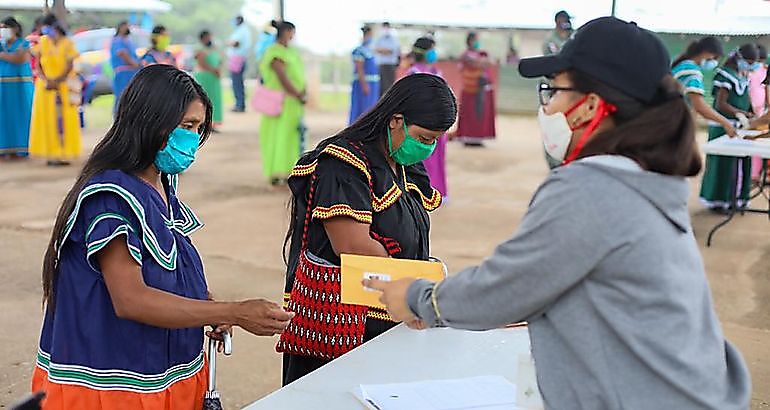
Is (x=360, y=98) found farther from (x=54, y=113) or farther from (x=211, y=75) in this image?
(x=54, y=113)

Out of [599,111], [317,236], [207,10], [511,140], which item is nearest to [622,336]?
[599,111]

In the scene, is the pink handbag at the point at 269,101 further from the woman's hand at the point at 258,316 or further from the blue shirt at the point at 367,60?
the woman's hand at the point at 258,316

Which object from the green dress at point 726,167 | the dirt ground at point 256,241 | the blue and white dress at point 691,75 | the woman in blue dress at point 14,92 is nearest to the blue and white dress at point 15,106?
the woman in blue dress at point 14,92

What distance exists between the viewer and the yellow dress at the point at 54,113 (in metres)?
9.16

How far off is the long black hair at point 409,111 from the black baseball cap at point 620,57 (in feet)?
3.41

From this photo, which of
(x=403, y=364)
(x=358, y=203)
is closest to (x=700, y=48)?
(x=358, y=203)

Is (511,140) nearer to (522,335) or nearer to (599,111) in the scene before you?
(522,335)

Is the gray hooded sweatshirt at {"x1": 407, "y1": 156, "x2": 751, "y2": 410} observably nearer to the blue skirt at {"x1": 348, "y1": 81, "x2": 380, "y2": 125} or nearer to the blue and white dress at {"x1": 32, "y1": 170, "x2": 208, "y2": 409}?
the blue and white dress at {"x1": 32, "y1": 170, "x2": 208, "y2": 409}

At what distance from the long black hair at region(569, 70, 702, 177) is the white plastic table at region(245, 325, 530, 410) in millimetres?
865

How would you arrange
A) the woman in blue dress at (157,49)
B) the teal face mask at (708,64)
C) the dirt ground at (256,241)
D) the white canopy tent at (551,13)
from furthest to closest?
the white canopy tent at (551,13) < the woman in blue dress at (157,49) < the teal face mask at (708,64) < the dirt ground at (256,241)

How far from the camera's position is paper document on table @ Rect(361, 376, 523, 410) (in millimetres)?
1889

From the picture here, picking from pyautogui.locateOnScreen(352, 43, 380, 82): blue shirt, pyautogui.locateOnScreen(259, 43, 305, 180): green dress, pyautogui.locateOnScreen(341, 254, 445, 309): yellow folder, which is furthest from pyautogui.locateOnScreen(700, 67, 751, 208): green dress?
pyautogui.locateOnScreen(341, 254, 445, 309): yellow folder

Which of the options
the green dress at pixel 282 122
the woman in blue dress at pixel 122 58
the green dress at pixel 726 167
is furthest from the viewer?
the woman in blue dress at pixel 122 58

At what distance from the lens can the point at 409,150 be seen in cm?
244
